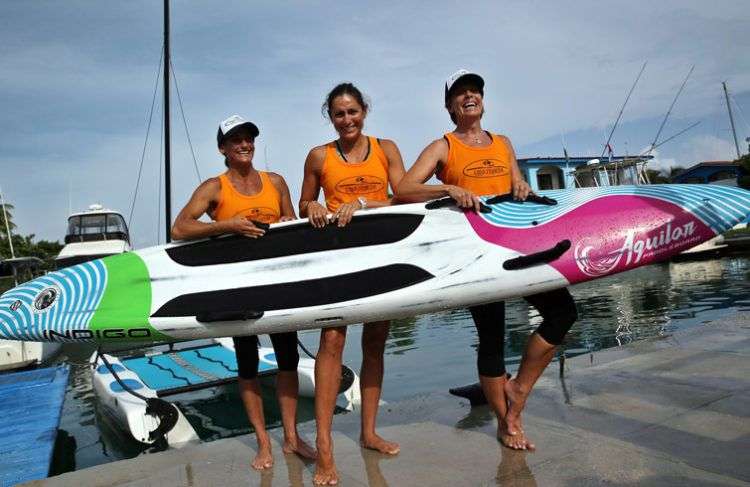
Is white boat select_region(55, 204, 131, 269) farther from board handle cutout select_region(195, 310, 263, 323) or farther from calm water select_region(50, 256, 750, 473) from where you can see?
board handle cutout select_region(195, 310, 263, 323)

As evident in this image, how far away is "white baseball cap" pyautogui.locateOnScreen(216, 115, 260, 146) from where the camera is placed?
11.0ft

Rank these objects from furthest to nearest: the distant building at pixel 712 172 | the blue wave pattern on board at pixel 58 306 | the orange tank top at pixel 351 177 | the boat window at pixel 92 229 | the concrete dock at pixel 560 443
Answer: the distant building at pixel 712 172
the boat window at pixel 92 229
the blue wave pattern on board at pixel 58 306
the orange tank top at pixel 351 177
the concrete dock at pixel 560 443

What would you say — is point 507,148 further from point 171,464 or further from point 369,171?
point 171,464

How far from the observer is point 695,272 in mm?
19031

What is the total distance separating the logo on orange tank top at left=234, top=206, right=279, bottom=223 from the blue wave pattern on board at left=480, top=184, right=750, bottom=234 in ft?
3.86

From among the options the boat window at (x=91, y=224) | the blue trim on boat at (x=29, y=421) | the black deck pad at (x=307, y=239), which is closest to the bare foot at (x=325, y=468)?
the black deck pad at (x=307, y=239)

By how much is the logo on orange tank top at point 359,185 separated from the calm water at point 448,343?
4857 mm

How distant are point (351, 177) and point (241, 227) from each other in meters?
0.64

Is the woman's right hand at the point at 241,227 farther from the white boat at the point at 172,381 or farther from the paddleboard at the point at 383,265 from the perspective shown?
the white boat at the point at 172,381

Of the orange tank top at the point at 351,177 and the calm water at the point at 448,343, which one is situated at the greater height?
the orange tank top at the point at 351,177

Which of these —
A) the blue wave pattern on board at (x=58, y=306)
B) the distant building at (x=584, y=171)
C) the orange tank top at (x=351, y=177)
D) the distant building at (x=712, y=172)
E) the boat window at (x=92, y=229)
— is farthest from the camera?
the distant building at (x=712, y=172)

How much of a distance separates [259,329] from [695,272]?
19076 mm

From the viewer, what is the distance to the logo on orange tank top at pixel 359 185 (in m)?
3.25

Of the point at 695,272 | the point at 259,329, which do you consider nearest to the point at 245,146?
the point at 259,329
